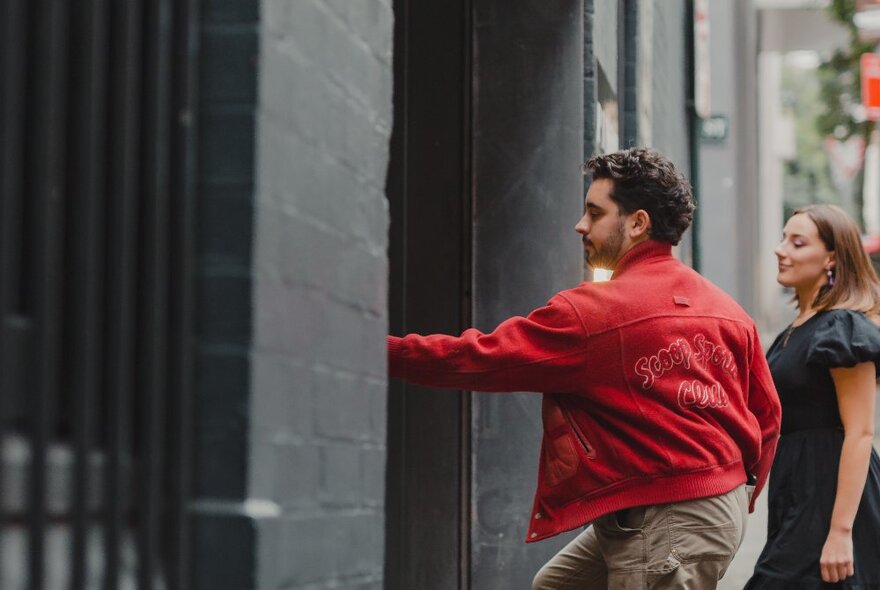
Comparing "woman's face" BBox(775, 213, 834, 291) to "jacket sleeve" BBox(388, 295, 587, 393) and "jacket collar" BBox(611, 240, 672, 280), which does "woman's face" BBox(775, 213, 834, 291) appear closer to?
"jacket collar" BBox(611, 240, 672, 280)

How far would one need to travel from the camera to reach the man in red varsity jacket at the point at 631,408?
394cm

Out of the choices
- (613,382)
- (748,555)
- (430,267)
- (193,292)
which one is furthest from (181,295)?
(748,555)

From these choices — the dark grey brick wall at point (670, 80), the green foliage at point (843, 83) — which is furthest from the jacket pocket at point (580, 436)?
the green foliage at point (843, 83)

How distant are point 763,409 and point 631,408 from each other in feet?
2.49

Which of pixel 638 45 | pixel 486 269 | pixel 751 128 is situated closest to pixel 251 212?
pixel 486 269

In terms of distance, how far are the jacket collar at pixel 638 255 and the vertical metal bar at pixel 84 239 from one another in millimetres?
2269

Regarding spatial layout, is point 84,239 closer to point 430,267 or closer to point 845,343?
point 845,343

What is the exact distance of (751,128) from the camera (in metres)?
30.2

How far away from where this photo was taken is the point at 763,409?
4496mm

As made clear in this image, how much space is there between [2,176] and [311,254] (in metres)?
0.77

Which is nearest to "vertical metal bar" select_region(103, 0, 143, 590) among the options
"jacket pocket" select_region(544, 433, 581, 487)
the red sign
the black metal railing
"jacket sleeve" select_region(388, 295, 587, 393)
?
the black metal railing

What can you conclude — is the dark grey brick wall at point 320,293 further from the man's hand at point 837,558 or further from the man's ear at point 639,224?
the man's hand at point 837,558

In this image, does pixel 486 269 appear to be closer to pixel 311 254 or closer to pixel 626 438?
pixel 626 438

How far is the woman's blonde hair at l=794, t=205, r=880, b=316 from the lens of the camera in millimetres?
4938
